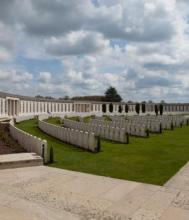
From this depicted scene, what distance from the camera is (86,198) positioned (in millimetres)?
6375

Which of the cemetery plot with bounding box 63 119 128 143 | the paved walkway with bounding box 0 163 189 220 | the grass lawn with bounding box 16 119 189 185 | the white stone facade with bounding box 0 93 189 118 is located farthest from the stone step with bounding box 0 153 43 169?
the white stone facade with bounding box 0 93 189 118

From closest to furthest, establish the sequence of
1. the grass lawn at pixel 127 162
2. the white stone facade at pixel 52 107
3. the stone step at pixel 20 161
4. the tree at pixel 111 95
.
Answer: the grass lawn at pixel 127 162, the stone step at pixel 20 161, the white stone facade at pixel 52 107, the tree at pixel 111 95

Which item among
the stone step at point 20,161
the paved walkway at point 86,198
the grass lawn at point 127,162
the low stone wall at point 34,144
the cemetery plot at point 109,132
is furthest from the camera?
the cemetery plot at point 109,132

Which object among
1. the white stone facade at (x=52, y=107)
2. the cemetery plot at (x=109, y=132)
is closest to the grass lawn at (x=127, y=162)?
the cemetery plot at (x=109, y=132)

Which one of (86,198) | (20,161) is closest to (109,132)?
(20,161)

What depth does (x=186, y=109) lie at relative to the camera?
77.6 metres

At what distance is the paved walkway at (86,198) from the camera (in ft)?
18.0

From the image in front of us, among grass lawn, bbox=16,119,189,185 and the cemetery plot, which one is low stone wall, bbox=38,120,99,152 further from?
the cemetery plot

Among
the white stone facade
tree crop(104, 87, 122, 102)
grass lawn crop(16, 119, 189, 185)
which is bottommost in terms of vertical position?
grass lawn crop(16, 119, 189, 185)

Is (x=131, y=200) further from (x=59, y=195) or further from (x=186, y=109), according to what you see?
(x=186, y=109)

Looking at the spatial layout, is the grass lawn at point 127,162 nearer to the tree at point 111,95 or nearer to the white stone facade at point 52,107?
the white stone facade at point 52,107

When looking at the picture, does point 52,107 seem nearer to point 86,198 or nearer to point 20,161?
point 20,161

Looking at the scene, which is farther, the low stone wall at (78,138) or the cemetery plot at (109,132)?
the cemetery plot at (109,132)

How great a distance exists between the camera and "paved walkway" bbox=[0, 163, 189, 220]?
549 centimetres
